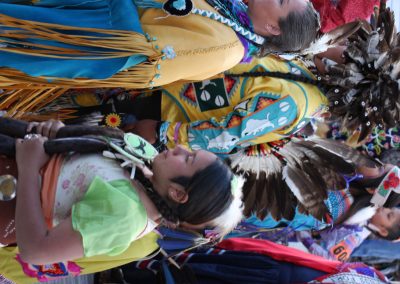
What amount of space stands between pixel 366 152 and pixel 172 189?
5.87ft

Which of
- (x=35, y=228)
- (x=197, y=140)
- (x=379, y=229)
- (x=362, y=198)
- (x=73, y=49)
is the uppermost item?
(x=73, y=49)

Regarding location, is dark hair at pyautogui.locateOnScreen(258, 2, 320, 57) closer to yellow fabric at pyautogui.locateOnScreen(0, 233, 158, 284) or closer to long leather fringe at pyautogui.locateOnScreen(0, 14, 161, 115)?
long leather fringe at pyautogui.locateOnScreen(0, 14, 161, 115)

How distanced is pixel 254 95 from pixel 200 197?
728 mm

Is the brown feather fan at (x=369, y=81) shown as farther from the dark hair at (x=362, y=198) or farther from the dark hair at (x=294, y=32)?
the dark hair at (x=362, y=198)

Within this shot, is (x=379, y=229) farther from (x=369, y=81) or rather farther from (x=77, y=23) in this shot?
(x=77, y=23)

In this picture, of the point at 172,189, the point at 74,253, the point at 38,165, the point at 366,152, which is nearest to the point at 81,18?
the point at 38,165

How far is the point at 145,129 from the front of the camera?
222 cm

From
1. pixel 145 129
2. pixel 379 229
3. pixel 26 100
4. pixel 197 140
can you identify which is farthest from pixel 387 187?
pixel 26 100

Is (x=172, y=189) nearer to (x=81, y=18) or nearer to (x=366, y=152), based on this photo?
(x=81, y=18)

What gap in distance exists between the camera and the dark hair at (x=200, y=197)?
5.20 feet

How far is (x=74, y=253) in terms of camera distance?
149 centimetres

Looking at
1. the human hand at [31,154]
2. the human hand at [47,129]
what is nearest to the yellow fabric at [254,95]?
the human hand at [47,129]

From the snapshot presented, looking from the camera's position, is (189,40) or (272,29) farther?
(272,29)

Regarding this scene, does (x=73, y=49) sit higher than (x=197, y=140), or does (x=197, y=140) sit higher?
(x=73, y=49)
